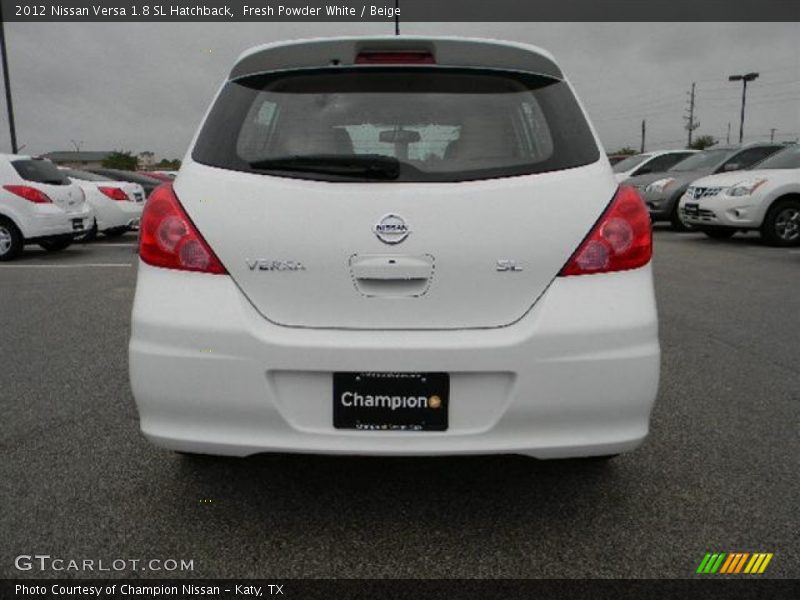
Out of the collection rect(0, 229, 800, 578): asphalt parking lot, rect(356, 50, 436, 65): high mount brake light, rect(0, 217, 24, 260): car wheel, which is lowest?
rect(0, 217, 24, 260): car wheel

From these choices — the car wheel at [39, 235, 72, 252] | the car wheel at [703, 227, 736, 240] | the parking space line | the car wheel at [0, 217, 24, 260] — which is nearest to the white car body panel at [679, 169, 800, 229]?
the car wheel at [703, 227, 736, 240]

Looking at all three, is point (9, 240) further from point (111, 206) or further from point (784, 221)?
point (784, 221)

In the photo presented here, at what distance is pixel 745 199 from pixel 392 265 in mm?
9826

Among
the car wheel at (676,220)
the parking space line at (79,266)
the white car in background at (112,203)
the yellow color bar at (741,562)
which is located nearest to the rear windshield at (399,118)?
the yellow color bar at (741,562)

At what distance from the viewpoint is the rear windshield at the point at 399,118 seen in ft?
7.17

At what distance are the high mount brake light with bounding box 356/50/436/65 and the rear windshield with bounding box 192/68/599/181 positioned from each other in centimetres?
3

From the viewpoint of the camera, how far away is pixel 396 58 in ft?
7.53

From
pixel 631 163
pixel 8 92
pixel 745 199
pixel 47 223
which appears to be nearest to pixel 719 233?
pixel 745 199

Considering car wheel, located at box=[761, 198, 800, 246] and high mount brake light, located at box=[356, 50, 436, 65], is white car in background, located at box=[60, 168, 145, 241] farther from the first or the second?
high mount brake light, located at box=[356, 50, 436, 65]

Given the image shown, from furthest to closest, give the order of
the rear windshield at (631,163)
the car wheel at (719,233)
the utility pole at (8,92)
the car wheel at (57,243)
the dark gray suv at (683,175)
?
the utility pole at (8,92) → the rear windshield at (631,163) → the dark gray suv at (683,175) → the car wheel at (719,233) → the car wheel at (57,243)

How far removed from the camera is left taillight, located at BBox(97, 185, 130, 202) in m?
12.0

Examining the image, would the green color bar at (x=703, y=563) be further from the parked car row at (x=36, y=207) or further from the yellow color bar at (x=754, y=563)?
the parked car row at (x=36, y=207)

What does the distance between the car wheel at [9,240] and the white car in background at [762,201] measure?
33.3 ft

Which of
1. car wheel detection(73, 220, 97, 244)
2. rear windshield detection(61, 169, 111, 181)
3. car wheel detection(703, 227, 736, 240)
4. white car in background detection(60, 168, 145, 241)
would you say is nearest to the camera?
car wheel detection(73, 220, 97, 244)
